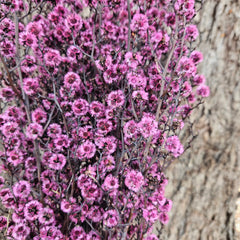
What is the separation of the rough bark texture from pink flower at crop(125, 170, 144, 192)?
528 millimetres

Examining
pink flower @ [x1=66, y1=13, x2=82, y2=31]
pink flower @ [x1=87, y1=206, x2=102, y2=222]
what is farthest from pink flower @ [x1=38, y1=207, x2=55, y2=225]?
pink flower @ [x1=66, y1=13, x2=82, y2=31]

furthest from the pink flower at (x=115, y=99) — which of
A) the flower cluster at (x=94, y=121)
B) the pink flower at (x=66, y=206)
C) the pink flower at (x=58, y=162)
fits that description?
the pink flower at (x=66, y=206)

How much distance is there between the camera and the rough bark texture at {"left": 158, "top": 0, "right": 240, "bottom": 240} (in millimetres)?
1040

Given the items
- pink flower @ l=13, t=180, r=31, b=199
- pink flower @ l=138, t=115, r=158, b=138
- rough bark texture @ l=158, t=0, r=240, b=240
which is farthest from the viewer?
rough bark texture @ l=158, t=0, r=240, b=240

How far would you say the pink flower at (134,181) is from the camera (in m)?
0.66

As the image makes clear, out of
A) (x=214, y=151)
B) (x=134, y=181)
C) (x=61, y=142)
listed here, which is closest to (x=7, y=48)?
(x=61, y=142)

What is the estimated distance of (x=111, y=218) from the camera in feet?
2.29

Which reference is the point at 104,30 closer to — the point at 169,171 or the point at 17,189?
the point at 17,189

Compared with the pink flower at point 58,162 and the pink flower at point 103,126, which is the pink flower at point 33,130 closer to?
the pink flower at point 58,162

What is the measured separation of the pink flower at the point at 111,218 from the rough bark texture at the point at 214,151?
51 centimetres

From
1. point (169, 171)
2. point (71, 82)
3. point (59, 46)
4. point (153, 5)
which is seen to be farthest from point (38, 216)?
point (153, 5)

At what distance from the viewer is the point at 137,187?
2.15ft

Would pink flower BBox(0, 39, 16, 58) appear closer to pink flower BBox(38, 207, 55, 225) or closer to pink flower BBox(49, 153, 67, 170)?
pink flower BBox(49, 153, 67, 170)

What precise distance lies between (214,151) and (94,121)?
64 centimetres
